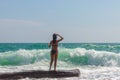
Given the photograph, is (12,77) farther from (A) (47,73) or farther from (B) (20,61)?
(B) (20,61)

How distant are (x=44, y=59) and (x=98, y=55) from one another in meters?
4.81

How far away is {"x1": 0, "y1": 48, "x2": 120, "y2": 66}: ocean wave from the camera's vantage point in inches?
1030

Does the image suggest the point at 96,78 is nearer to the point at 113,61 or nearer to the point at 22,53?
the point at 113,61

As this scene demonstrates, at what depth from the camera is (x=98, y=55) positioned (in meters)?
28.0

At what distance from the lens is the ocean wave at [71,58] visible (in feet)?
85.8

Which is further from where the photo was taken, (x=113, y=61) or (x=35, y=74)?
(x=113, y=61)

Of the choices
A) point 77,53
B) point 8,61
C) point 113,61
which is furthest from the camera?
point 77,53

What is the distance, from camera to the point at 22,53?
1179 inches

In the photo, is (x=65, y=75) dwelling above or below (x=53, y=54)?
below

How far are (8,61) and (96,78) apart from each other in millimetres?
14600

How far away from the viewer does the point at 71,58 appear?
28.3 metres

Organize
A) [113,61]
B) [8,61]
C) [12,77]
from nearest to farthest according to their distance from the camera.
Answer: [12,77]
[113,61]
[8,61]

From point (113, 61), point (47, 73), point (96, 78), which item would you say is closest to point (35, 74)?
point (47, 73)

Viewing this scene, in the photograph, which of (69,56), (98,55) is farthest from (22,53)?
(98,55)
